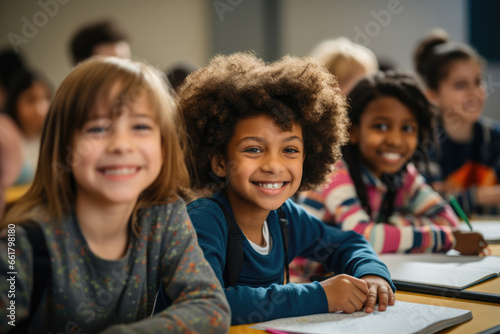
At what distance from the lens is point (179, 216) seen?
101 cm

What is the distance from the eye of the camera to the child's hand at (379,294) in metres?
1.04

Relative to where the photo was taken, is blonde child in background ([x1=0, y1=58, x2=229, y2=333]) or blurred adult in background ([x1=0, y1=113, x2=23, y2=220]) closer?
blonde child in background ([x1=0, y1=58, x2=229, y2=333])

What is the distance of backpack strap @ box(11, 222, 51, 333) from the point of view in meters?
0.85

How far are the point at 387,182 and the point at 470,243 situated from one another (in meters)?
0.38

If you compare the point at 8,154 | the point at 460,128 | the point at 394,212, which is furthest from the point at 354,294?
the point at 8,154

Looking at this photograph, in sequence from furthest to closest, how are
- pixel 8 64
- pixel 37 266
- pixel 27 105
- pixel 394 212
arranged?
1. pixel 8 64
2. pixel 27 105
3. pixel 394 212
4. pixel 37 266

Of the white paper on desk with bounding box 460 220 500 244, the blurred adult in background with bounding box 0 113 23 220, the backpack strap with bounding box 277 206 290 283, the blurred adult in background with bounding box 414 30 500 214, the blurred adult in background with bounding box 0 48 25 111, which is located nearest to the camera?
the backpack strap with bounding box 277 206 290 283

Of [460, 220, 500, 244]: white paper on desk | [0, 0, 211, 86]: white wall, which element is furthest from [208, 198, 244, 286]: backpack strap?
[0, 0, 211, 86]: white wall

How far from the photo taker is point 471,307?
3.52 feet

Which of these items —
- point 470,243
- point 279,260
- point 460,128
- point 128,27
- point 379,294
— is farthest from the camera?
point 128,27

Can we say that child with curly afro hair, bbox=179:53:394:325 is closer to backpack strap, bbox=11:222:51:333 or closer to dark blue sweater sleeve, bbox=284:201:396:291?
dark blue sweater sleeve, bbox=284:201:396:291

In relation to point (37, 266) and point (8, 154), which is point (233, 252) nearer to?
point (37, 266)

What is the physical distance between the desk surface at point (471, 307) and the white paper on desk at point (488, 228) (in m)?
0.47

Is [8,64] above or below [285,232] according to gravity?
above
